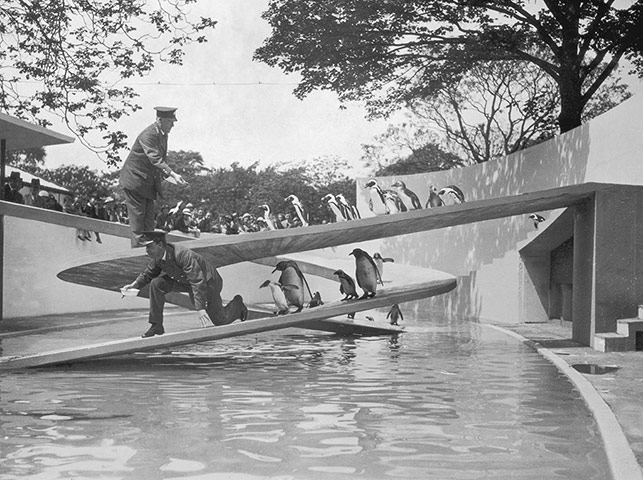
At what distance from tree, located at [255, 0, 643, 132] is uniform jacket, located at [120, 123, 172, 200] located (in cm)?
1416

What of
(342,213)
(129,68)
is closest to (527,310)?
(342,213)

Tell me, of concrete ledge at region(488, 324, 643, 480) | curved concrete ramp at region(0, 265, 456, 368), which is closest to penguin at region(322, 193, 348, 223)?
curved concrete ramp at region(0, 265, 456, 368)

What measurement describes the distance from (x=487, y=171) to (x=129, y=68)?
8.26 metres

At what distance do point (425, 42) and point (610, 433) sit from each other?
20.8 metres

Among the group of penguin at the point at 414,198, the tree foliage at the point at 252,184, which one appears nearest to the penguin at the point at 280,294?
the group of penguin at the point at 414,198

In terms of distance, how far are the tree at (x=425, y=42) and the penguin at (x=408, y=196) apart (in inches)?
165

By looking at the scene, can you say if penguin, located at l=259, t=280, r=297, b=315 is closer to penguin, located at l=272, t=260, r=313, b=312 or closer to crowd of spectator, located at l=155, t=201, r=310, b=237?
penguin, located at l=272, t=260, r=313, b=312

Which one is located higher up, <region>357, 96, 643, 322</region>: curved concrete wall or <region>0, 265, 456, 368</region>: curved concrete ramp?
<region>357, 96, 643, 322</region>: curved concrete wall

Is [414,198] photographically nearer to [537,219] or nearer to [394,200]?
[394,200]

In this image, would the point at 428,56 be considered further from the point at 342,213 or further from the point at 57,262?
the point at 57,262

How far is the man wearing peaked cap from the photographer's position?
36.9 ft

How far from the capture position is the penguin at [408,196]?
2206cm

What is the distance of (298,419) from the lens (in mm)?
7328

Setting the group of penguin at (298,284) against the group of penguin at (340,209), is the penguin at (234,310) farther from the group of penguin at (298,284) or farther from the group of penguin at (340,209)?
the group of penguin at (340,209)
